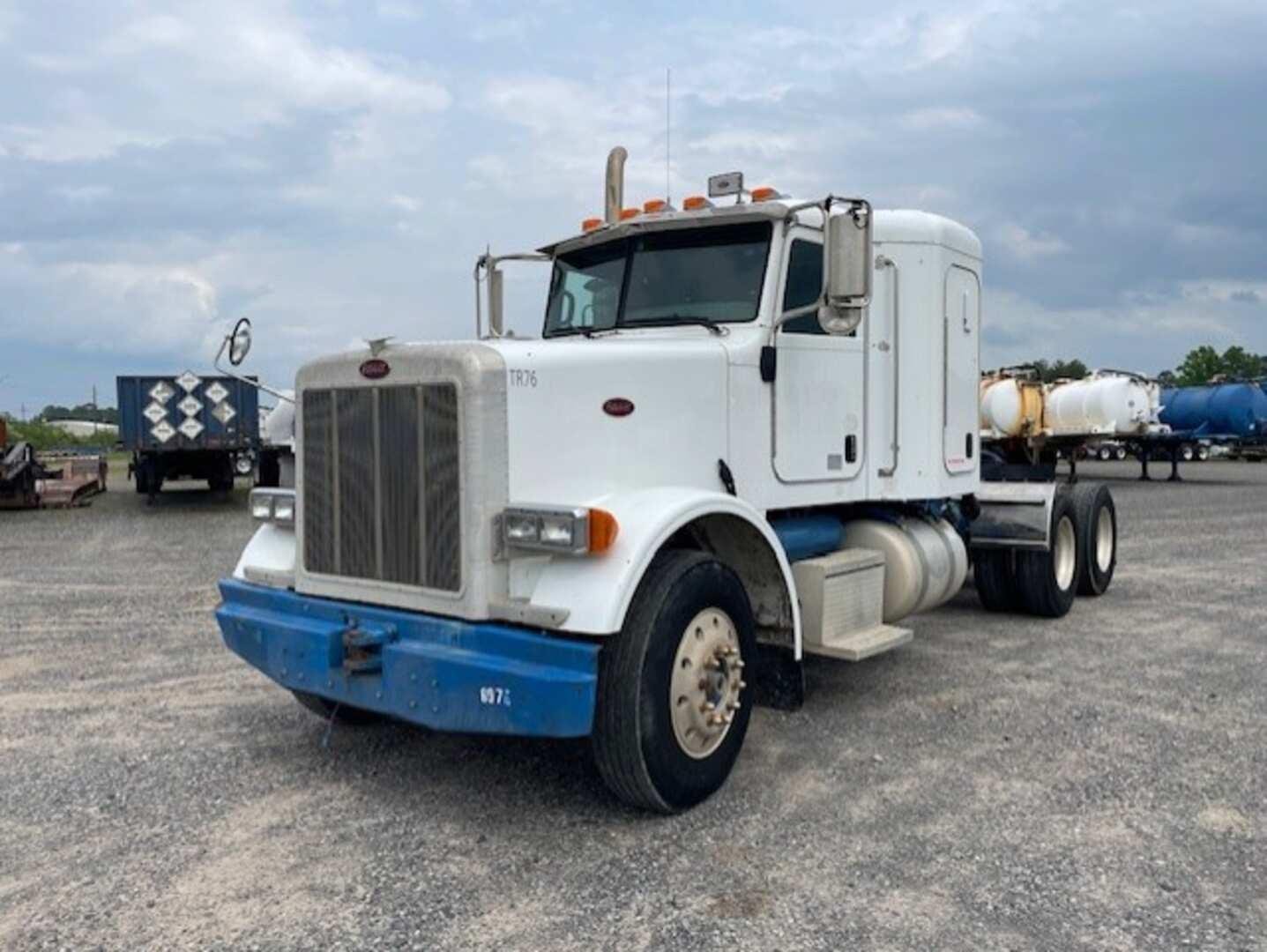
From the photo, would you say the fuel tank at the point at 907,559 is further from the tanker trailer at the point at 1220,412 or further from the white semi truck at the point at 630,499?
the tanker trailer at the point at 1220,412

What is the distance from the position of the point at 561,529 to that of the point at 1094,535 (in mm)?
6812

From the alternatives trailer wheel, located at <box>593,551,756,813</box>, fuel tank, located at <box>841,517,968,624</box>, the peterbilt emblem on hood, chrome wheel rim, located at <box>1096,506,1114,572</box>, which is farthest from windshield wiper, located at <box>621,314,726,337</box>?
chrome wheel rim, located at <box>1096,506,1114,572</box>

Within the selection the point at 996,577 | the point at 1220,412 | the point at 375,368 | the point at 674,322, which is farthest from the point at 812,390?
the point at 1220,412

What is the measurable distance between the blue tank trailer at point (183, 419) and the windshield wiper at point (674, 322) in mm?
15791

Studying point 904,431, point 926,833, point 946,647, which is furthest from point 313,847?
point 946,647

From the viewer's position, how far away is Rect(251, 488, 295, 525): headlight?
520 centimetres

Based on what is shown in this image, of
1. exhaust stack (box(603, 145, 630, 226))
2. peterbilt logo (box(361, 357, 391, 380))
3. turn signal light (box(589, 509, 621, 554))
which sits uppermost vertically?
exhaust stack (box(603, 145, 630, 226))

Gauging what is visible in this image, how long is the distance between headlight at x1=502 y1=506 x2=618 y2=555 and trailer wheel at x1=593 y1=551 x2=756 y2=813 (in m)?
0.31

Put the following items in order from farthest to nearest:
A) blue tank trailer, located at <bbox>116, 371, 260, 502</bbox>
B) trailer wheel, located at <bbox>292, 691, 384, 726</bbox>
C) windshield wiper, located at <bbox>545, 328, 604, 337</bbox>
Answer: blue tank trailer, located at <bbox>116, 371, 260, 502</bbox> → windshield wiper, located at <bbox>545, 328, 604, 337</bbox> → trailer wheel, located at <bbox>292, 691, 384, 726</bbox>

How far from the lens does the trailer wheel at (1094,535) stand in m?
9.16

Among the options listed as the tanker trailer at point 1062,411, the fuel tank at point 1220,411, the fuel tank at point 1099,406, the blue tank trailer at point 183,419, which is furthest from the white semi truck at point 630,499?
the fuel tank at point 1220,411

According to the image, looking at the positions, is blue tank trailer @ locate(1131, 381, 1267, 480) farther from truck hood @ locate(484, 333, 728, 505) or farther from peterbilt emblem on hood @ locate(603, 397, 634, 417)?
peterbilt emblem on hood @ locate(603, 397, 634, 417)

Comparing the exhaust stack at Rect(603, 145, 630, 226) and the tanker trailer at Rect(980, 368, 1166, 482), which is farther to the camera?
the tanker trailer at Rect(980, 368, 1166, 482)

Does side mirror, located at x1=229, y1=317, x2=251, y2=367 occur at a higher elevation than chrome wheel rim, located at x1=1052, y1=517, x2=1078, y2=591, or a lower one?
higher
